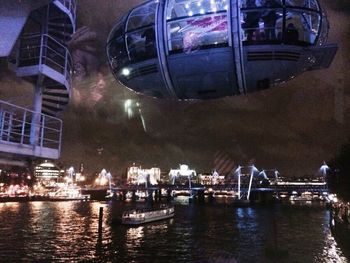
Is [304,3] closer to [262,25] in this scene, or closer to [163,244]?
[262,25]

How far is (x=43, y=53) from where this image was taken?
13.3m

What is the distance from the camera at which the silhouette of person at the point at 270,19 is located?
4926 mm

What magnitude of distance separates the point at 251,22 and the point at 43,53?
10.2 metres

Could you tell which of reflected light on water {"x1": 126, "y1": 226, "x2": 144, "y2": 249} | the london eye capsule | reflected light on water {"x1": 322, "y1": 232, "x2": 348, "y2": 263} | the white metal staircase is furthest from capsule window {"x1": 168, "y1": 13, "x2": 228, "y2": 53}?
reflected light on water {"x1": 126, "y1": 226, "x2": 144, "y2": 249}

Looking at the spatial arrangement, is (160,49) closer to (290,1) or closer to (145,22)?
(145,22)

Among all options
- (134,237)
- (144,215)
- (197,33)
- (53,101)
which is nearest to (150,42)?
(197,33)

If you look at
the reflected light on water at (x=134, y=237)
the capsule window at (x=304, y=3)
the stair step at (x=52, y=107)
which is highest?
the stair step at (x=52, y=107)

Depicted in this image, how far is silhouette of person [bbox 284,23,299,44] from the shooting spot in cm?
503

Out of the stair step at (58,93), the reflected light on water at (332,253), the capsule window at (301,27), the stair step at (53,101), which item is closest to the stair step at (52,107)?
the stair step at (53,101)

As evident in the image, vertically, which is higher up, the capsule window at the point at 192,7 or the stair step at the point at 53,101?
the stair step at the point at 53,101

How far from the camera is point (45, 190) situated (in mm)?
158250

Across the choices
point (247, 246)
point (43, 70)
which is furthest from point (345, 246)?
point (43, 70)

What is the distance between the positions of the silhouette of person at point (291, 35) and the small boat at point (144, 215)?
56.5 m

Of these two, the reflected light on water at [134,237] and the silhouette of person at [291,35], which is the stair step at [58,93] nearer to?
the silhouette of person at [291,35]
